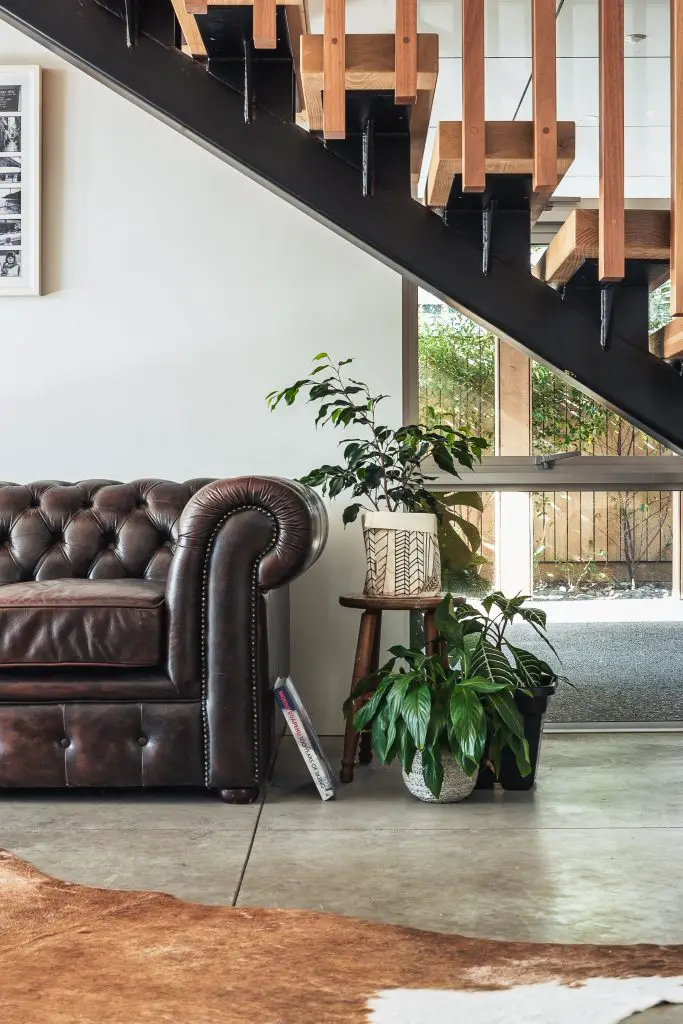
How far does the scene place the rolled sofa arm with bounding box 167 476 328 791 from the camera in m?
2.47

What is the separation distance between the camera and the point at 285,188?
6.91ft

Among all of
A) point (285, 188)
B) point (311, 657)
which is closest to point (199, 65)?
point (285, 188)

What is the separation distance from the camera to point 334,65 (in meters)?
1.87

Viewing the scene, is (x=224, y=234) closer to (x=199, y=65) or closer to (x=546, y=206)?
(x=199, y=65)

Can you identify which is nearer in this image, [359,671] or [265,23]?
[265,23]

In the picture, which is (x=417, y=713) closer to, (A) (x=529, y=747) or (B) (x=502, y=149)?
(A) (x=529, y=747)

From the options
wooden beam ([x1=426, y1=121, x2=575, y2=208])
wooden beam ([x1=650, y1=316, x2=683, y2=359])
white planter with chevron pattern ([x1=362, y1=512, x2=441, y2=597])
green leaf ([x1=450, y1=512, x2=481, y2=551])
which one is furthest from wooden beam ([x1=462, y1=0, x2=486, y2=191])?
green leaf ([x1=450, y1=512, x2=481, y2=551])

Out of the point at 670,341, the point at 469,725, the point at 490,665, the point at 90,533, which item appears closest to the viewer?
the point at 670,341

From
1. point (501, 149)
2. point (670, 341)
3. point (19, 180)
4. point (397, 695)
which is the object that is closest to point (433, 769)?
point (397, 695)

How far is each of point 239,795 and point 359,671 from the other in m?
0.50

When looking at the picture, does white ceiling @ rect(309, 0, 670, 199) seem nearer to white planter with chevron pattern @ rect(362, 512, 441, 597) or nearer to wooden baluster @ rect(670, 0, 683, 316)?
wooden baluster @ rect(670, 0, 683, 316)

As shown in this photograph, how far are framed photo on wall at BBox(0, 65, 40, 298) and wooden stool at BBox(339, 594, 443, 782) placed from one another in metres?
1.77

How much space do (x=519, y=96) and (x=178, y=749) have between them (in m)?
2.53

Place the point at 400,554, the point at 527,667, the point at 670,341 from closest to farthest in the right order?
the point at 670,341
the point at 527,667
the point at 400,554
